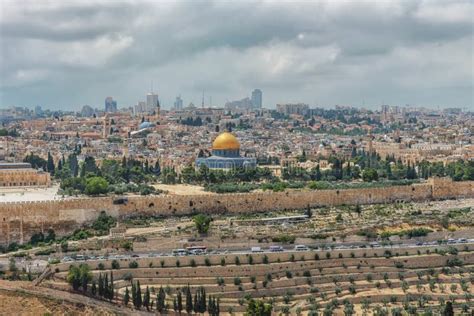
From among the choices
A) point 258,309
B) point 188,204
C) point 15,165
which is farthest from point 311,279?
point 15,165

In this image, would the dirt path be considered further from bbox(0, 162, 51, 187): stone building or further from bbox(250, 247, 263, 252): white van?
bbox(0, 162, 51, 187): stone building

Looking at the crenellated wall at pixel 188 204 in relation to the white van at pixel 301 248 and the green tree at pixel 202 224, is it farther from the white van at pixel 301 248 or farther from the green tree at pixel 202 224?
the white van at pixel 301 248

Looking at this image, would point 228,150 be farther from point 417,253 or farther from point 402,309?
point 402,309

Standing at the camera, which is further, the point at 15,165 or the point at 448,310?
the point at 15,165

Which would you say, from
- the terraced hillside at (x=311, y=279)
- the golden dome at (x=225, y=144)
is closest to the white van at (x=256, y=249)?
the terraced hillside at (x=311, y=279)

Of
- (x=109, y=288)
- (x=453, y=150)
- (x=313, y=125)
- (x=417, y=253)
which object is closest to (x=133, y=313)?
(x=109, y=288)

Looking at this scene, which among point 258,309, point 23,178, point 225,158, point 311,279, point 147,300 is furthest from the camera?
point 225,158

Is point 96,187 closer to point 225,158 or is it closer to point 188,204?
point 188,204
